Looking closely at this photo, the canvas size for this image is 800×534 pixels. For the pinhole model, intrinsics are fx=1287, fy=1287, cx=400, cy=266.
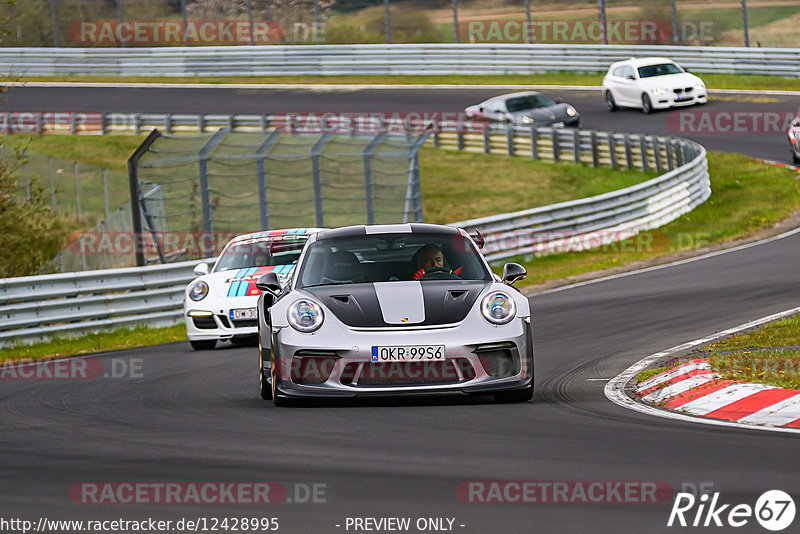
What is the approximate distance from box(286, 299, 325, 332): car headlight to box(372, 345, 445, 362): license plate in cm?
49

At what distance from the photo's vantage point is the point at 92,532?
529 centimetres

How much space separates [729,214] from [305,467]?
19589mm

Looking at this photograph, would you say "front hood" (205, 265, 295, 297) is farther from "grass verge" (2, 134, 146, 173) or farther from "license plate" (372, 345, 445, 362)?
"grass verge" (2, 134, 146, 173)

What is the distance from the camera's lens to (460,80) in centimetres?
4472

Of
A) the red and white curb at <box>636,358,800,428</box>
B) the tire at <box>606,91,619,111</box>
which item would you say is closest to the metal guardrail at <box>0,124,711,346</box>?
the tire at <box>606,91,619,111</box>

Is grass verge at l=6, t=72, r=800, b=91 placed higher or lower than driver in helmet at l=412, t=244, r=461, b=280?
lower

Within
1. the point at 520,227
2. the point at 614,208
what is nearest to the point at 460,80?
the point at 614,208

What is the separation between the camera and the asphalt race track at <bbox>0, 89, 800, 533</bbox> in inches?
216

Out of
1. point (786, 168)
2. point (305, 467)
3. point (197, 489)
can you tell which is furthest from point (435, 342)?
point (786, 168)

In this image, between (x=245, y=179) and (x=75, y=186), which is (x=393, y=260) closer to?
(x=245, y=179)

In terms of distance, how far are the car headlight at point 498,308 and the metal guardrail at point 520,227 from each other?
9.26 metres

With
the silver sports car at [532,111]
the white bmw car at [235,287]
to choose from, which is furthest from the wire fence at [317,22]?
the white bmw car at [235,287]

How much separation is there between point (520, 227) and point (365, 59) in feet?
85.1

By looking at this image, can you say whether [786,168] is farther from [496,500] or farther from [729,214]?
[496,500]
